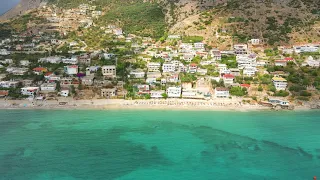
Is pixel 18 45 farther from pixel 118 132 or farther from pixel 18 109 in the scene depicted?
pixel 118 132

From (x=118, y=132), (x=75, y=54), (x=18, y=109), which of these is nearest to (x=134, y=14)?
(x=75, y=54)

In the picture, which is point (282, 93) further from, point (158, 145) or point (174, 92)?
point (158, 145)

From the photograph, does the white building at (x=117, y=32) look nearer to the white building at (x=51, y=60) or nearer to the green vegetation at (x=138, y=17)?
the green vegetation at (x=138, y=17)

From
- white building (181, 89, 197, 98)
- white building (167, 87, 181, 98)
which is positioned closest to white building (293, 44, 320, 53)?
white building (181, 89, 197, 98)

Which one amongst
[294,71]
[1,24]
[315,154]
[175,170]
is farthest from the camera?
[1,24]

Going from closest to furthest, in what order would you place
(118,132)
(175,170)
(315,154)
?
(175,170), (315,154), (118,132)

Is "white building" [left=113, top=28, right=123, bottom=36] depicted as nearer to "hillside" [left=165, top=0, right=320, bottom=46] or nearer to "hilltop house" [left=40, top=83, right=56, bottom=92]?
"hillside" [left=165, top=0, right=320, bottom=46]

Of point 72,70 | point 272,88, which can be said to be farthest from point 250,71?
point 72,70
